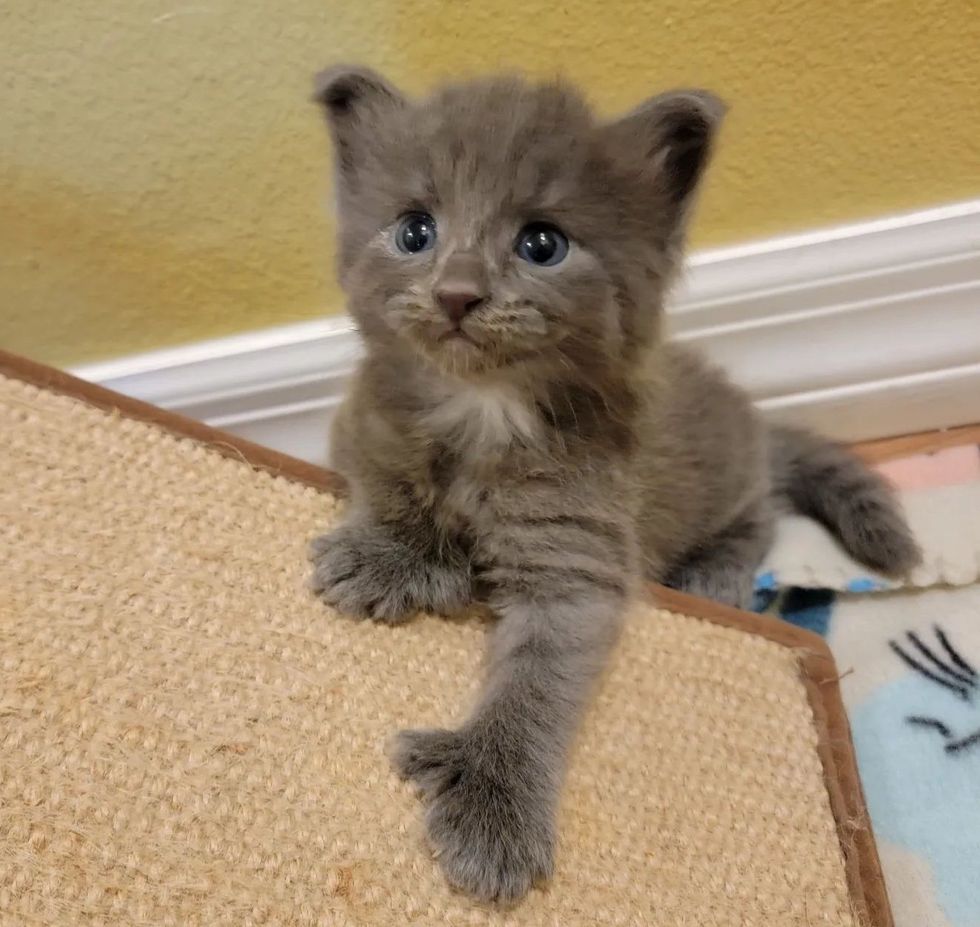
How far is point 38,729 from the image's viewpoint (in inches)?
26.6

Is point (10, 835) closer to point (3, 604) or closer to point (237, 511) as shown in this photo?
point (3, 604)

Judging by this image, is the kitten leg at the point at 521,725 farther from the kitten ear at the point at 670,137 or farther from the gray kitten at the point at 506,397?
the kitten ear at the point at 670,137

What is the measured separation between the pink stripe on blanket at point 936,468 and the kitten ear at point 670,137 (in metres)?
0.63

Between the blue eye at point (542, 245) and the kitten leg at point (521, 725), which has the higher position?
the blue eye at point (542, 245)

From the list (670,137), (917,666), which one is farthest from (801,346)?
(670,137)

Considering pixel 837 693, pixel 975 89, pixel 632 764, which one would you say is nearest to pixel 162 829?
pixel 632 764

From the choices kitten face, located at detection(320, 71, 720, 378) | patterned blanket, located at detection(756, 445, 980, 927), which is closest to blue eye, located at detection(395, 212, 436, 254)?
kitten face, located at detection(320, 71, 720, 378)

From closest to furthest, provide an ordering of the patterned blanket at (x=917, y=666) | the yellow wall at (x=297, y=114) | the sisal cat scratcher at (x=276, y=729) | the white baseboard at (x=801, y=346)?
the sisal cat scratcher at (x=276, y=729), the patterned blanket at (x=917, y=666), the yellow wall at (x=297, y=114), the white baseboard at (x=801, y=346)

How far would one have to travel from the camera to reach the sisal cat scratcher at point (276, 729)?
2.13ft

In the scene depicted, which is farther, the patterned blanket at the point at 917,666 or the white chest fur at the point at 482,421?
the patterned blanket at the point at 917,666

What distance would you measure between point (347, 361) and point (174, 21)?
42cm

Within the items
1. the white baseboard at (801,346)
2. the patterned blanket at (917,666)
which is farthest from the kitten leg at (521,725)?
the white baseboard at (801,346)

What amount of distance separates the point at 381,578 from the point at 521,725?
0.18 metres

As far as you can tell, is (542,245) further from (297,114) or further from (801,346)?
(801,346)
